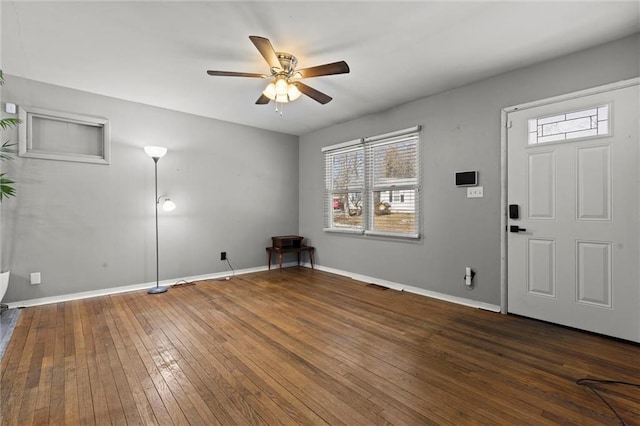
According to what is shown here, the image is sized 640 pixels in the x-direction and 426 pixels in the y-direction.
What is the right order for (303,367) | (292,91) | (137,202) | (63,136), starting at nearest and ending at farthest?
(303,367)
(292,91)
(63,136)
(137,202)

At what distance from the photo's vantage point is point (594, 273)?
2551 mm

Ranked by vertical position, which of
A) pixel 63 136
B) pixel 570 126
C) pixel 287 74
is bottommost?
pixel 570 126

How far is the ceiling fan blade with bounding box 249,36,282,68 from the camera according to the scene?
6.67 feet

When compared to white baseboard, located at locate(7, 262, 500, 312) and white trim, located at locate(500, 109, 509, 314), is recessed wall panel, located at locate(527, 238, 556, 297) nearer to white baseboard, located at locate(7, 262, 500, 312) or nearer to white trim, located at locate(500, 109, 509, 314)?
white trim, located at locate(500, 109, 509, 314)

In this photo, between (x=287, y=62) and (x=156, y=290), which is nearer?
(x=287, y=62)

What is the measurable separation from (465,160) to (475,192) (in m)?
0.40

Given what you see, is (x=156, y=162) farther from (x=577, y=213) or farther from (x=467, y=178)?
(x=577, y=213)

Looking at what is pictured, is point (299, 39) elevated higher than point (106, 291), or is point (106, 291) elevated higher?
point (299, 39)

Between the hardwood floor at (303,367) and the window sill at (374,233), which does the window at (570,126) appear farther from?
the hardwood floor at (303,367)

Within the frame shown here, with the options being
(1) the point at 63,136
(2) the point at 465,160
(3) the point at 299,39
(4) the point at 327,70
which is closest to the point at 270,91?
(3) the point at 299,39

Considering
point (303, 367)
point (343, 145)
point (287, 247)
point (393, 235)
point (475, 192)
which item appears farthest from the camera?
point (287, 247)

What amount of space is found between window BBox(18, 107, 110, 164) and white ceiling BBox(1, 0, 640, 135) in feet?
1.33

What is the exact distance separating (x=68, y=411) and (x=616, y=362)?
3594 mm

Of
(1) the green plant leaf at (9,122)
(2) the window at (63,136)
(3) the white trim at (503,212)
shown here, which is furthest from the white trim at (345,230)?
(1) the green plant leaf at (9,122)
